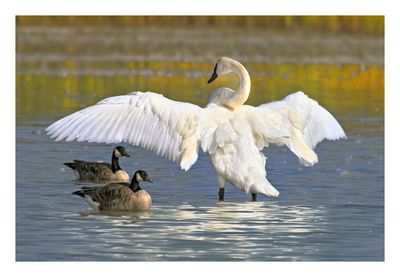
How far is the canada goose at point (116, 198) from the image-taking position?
12094 mm

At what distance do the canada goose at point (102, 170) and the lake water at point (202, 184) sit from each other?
0.21m

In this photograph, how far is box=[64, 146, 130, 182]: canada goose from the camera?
14.2 m

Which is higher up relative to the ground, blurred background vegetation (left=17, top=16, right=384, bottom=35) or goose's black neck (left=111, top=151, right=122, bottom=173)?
blurred background vegetation (left=17, top=16, right=384, bottom=35)

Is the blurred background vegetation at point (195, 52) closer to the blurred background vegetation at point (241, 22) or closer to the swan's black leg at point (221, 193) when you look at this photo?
the blurred background vegetation at point (241, 22)

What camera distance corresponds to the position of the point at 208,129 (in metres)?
12.1

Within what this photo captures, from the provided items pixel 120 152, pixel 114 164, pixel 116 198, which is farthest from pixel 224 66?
pixel 114 164

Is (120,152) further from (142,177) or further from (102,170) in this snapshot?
(142,177)

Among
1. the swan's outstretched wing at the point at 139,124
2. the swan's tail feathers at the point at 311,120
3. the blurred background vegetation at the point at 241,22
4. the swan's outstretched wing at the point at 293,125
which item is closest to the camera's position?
the swan's outstretched wing at the point at 139,124

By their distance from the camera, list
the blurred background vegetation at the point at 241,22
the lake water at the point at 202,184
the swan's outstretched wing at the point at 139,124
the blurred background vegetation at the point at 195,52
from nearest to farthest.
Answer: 1. the lake water at the point at 202,184
2. the swan's outstretched wing at the point at 139,124
3. the blurred background vegetation at the point at 195,52
4. the blurred background vegetation at the point at 241,22

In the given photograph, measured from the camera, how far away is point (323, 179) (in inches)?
545

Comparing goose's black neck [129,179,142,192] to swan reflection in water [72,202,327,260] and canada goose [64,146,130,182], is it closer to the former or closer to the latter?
swan reflection in water [72,202,327,260]

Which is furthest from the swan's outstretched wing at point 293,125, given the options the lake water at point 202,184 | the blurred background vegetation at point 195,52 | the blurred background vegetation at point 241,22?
the blurred background vegetation at point 241,22

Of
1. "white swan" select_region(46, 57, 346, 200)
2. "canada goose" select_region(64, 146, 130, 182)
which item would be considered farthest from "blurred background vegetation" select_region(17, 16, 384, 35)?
"white swan" select_region(46, 57, 346, 200)

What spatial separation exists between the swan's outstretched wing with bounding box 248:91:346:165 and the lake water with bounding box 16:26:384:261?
1.69 ft
